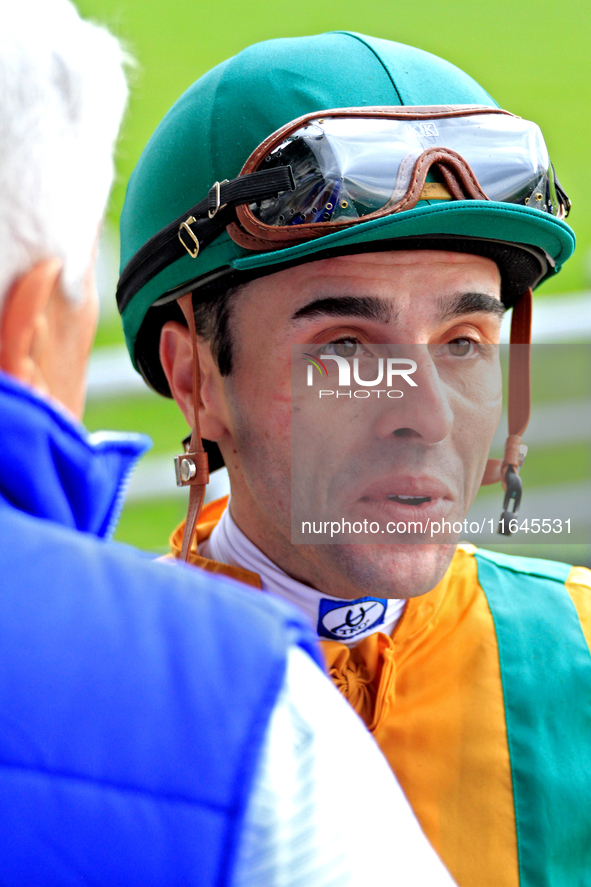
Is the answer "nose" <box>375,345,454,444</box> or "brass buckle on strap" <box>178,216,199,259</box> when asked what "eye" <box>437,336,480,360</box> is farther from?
"brass buckle on strap" <box>178,216,199,259</box>

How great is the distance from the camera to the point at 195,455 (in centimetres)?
170

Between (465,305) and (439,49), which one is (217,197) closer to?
(465,305)

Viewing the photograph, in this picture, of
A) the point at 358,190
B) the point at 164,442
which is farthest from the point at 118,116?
the point at 164,442

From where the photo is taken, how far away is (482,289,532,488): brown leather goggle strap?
1.84 m

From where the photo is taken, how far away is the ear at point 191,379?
169 cm

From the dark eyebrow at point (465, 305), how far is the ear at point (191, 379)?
→ 18.7 inches

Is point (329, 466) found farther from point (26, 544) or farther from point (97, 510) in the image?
Result: point (26, 544)

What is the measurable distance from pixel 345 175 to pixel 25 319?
833mm

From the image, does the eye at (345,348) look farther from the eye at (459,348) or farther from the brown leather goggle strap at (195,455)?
the brown leather goggle strap at (195,455)

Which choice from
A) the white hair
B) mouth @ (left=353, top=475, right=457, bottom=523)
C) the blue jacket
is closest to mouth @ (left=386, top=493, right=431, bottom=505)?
mouth @ (left=353, top=475, right=457, bottom=523)

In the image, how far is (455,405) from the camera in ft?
5.17

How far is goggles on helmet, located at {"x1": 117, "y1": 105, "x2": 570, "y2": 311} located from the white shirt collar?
639 millimetres

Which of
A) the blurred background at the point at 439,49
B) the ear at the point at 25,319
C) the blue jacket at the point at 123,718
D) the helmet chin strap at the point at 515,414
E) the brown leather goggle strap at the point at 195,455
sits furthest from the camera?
the blurred background at the point at 439,49

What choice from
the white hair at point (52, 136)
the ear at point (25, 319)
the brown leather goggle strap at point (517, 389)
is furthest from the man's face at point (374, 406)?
the ear at point (25, 319)
